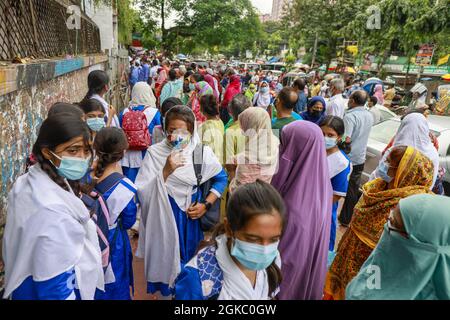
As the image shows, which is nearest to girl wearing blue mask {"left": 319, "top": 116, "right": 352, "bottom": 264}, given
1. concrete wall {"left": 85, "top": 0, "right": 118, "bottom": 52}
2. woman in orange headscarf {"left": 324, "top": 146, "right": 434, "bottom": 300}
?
woman in orange headscarf {"left": 324, "top": 146, "right": 434, "bottom": 300}

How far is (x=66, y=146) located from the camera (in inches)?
63.3

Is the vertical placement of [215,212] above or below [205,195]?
below

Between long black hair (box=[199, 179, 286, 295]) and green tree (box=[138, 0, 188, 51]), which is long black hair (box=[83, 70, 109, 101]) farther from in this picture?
green tree (box=[138, 0, 188, 51])

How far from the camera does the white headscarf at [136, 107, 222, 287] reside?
94.4 inches

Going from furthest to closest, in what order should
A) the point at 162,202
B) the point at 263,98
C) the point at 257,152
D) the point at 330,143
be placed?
the point at 263,98, the point at 330,143, the point at 257,152, the point at 162,202

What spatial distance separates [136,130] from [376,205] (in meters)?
2.64

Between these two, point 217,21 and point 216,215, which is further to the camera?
point 217,21

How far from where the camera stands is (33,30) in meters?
3.75

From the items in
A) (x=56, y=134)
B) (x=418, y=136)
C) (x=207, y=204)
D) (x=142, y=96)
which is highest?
(x=56, y=134)

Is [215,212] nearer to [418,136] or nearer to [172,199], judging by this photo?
[172,199]

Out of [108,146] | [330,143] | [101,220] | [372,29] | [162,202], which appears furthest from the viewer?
[372,29]

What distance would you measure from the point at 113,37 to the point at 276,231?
14087 mm

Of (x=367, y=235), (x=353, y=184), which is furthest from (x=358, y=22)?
(x=367, y=235)

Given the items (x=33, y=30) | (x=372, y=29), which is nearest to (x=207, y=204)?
(x=33, y=30)
